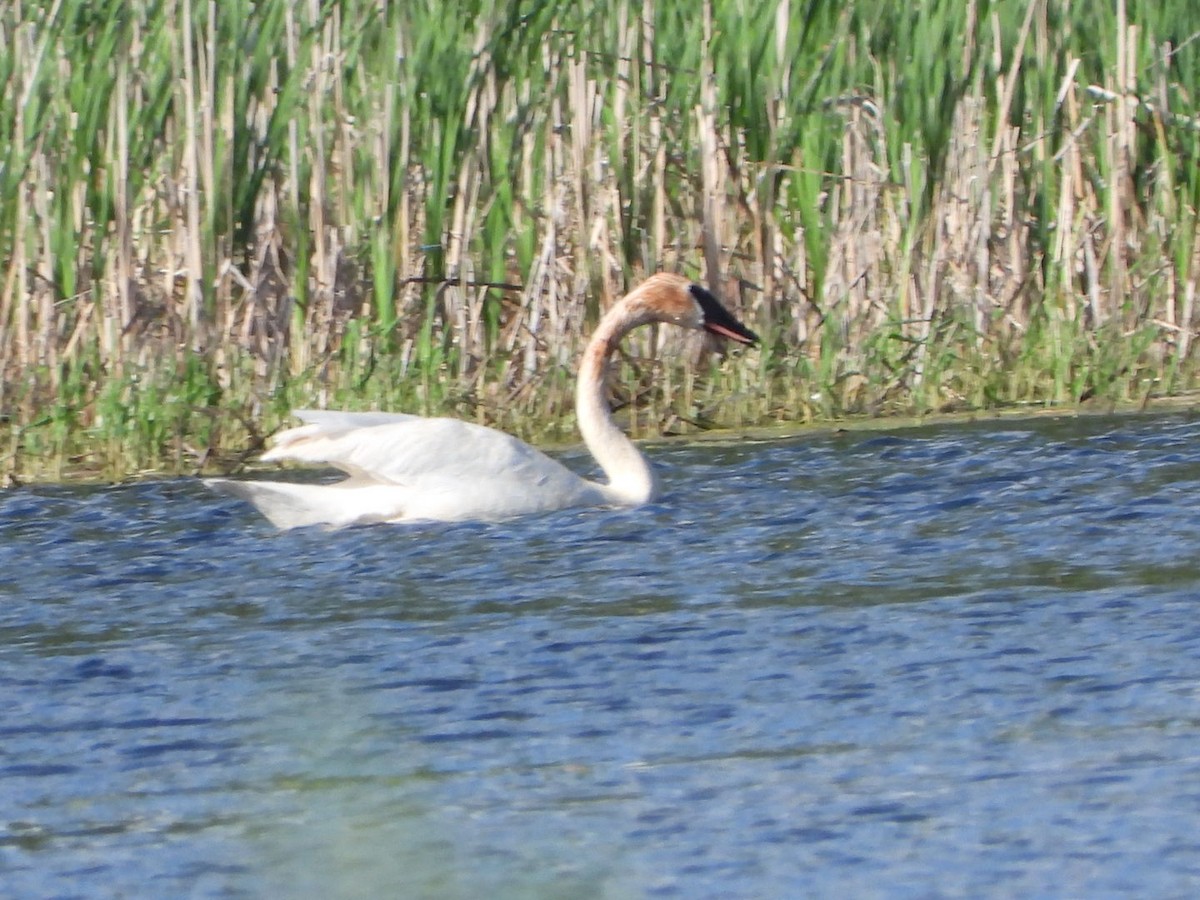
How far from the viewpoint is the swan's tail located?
7137mm

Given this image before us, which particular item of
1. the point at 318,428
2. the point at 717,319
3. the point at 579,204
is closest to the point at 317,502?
the point at 318,428

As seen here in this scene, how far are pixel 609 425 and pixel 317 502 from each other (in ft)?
3.66

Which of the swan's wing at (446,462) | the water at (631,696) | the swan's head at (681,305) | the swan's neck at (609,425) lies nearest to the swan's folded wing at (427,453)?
the swan's wing at (446,462)

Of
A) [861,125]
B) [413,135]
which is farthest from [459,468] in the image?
[861,125]

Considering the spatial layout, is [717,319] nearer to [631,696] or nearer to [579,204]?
[579,204]

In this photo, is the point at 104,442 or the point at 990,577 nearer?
the point at 990,577

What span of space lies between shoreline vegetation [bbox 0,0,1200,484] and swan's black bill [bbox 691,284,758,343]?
71cm

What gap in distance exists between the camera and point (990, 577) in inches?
238

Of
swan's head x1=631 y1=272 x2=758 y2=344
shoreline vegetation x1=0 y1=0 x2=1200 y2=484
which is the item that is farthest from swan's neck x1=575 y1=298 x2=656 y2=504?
shoreline vegetation x1=0 y1=0 x2=1200 y2=484

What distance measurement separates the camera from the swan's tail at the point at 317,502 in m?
7.14

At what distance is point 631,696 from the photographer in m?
4.90

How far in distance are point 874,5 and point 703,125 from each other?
2.53ft

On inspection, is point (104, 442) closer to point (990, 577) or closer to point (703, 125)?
point (703, 125)

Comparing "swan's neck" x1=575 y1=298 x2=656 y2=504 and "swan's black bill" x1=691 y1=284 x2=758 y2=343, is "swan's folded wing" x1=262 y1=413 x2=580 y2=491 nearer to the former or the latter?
"swan's neck" x1=575 y1=298 x2=656 y2=504
